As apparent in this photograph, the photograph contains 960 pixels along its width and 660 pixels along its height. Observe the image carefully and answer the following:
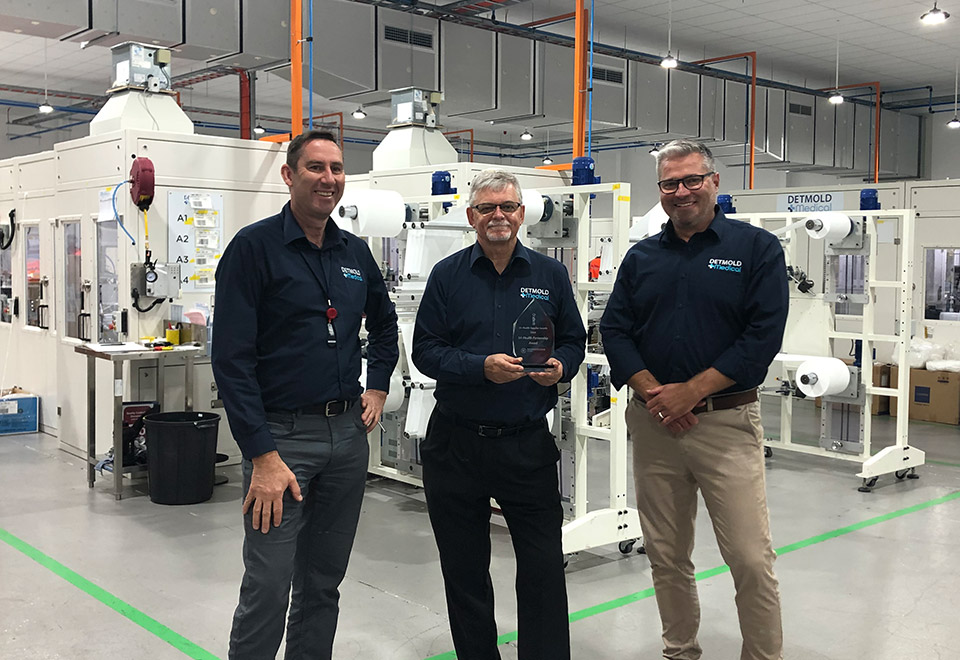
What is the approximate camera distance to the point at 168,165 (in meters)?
6.10

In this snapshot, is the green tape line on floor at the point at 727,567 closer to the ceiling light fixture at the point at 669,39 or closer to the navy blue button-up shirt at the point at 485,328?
the navy blue button-up shirt at the point at 485,328

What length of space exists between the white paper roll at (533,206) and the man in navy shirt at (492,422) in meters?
1.46

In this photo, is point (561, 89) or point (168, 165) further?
point (561, 89)

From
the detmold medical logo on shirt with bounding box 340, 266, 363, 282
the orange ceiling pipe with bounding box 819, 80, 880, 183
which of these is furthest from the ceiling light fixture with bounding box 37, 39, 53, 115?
the orange ceiling pipe with bounding box 819, 80, 880, 183

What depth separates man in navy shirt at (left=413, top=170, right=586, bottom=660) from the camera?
2613 mm

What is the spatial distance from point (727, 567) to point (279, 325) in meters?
2.82

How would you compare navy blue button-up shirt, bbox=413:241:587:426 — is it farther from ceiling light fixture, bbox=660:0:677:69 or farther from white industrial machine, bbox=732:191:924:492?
ceiling light fixture, bbox=660:0:677:69

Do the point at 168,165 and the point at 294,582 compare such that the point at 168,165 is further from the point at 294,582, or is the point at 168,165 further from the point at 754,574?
the point at 754,574

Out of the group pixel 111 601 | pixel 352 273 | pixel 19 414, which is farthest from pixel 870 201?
pixel 19 414

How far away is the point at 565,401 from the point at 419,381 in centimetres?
78

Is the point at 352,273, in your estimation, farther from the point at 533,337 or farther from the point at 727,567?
the point at 727,567

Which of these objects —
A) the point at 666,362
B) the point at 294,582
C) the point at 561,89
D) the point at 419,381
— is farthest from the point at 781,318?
the point at 561,89

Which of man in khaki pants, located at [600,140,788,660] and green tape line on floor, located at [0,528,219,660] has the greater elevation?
man in khaki pants, located at [600,140,788,660]

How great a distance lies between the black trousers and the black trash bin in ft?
10.0
